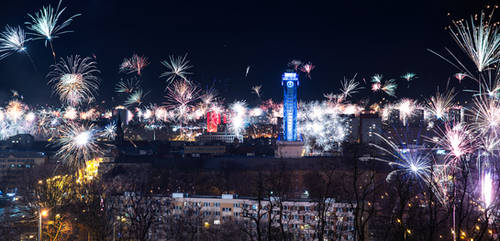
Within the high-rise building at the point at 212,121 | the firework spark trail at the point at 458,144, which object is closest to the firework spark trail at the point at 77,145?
the high-rise building at the point at 212,121

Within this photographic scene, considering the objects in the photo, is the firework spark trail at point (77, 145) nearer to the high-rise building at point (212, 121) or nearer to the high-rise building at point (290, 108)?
the high-rise building at point (212, 121)

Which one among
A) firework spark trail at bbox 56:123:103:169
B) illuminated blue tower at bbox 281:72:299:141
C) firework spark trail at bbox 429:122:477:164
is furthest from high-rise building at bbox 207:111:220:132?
firework spark trail at bbox 429:122:477:164

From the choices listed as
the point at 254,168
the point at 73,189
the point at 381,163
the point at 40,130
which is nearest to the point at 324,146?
the point at 381,163

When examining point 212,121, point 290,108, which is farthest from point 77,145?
point 212,121

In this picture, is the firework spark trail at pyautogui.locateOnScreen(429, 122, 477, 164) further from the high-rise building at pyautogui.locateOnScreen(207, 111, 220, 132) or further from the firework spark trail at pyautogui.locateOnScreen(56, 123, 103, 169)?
the high-rise building at pyautogui.locateOnScreen(207, 111, 220, 132)

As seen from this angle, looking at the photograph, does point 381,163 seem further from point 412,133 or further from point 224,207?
point 412,133
